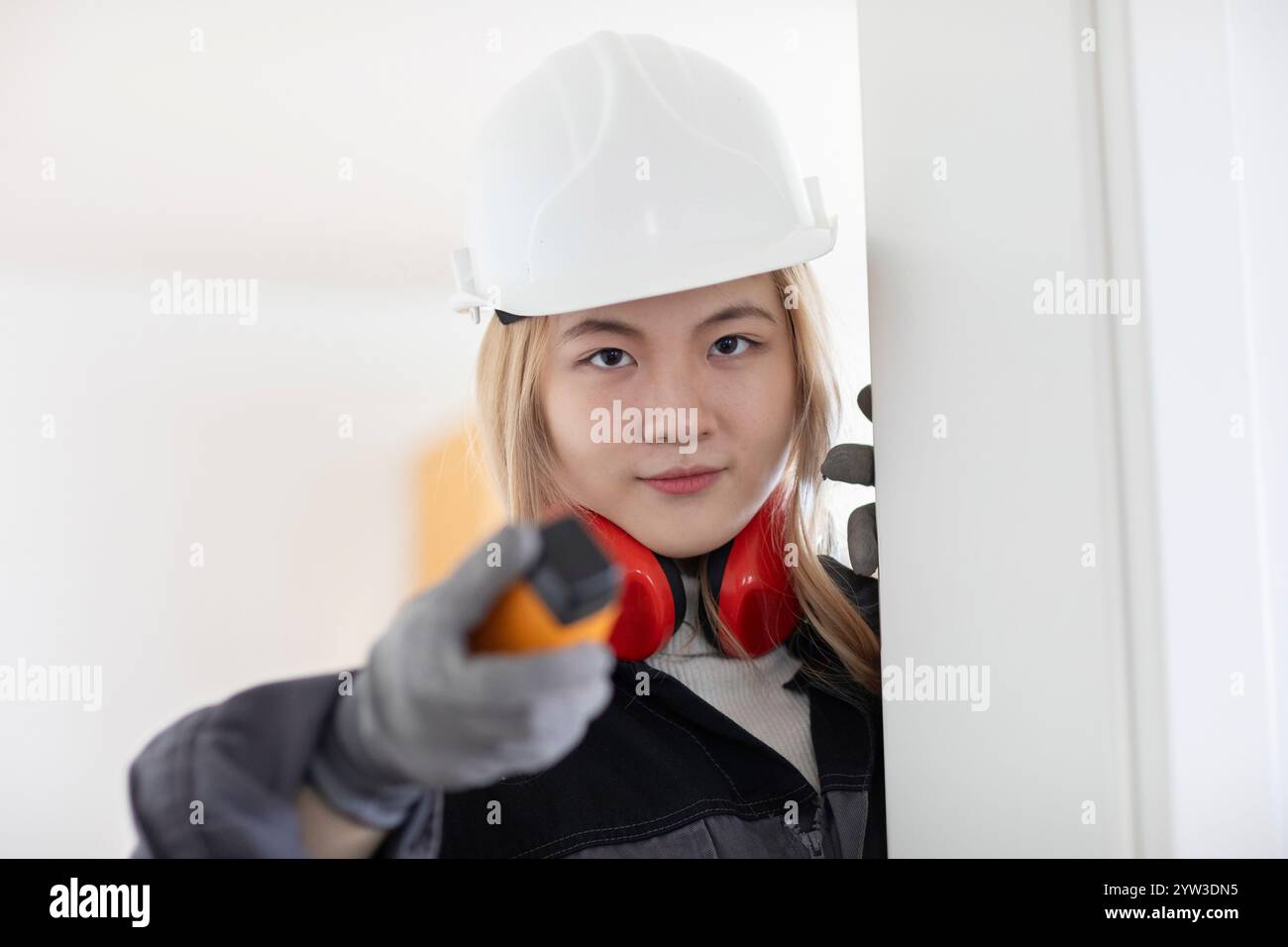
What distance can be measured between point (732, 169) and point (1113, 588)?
19.7 inches

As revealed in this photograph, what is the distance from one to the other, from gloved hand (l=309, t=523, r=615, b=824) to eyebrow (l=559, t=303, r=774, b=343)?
455 mm

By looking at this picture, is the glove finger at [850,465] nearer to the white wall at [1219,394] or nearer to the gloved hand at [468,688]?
the white wall at [1219,394]

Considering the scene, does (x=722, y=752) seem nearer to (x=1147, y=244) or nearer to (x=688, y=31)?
(x=1147, y=244)

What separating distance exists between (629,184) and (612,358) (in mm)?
185

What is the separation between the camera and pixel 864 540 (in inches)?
43.5

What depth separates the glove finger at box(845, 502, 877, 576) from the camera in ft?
3.62

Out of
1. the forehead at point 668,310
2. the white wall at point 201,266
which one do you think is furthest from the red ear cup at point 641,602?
the white wall at point 201,266

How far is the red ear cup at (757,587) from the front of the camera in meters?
1.09

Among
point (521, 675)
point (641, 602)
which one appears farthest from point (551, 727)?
point (641, 602)

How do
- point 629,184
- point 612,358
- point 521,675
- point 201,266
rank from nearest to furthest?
1. point 521,675
2. point 629,184
3. point 612,358
4. point 201,266

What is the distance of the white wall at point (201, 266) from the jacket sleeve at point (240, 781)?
45 cm

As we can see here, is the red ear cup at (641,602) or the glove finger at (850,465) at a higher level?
the glove finger at (850,465)

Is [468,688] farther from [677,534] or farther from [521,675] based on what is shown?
[677,534]

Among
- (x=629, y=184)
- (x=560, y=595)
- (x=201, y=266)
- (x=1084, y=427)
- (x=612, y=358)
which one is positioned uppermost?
(x=201, y=266)
